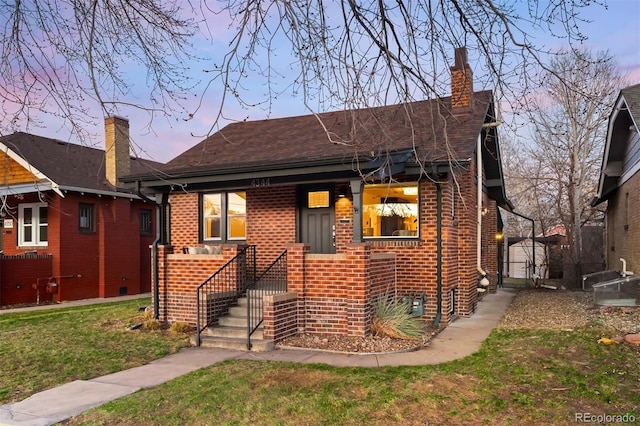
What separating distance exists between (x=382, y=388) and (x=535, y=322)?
5.80 m

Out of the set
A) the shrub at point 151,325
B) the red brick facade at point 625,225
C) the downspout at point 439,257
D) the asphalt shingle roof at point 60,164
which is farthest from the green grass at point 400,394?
the asphalt shingle roof at point 60,164

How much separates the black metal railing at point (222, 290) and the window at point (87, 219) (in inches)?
377

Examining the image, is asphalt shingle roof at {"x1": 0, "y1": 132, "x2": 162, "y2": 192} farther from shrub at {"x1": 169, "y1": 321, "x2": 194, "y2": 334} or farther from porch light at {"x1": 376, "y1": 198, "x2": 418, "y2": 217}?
porch light at {"x1": 376, "y1": 198, "x2": 418, "y2": 217}

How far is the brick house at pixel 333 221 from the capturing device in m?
8.92

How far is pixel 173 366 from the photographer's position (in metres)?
7.29

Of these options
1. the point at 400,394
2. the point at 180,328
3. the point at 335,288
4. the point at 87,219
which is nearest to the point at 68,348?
the point at 180,328

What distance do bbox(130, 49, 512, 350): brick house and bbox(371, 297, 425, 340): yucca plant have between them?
22cm

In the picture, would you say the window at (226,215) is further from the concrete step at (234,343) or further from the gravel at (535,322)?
the gravel at (535,322)

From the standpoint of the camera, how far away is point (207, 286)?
9969 mm

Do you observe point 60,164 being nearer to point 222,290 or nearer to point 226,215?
point 226,215

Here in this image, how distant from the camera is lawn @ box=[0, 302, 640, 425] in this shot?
16.4 feet

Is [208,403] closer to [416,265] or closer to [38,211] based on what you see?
[416,265]

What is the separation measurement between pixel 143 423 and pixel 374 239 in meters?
6.85

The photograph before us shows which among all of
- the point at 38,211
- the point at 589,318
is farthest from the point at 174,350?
the point at 38,211
